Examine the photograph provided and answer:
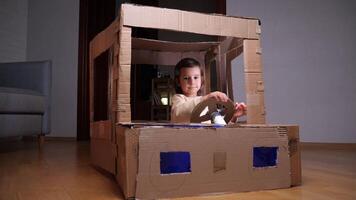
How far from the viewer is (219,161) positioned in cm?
71

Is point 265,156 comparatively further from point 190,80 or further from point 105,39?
point 105,39

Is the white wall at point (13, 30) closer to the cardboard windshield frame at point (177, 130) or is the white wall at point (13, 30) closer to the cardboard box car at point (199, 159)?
the cardboard windshield frame at point (177, 130)

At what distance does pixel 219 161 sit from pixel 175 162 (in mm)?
103

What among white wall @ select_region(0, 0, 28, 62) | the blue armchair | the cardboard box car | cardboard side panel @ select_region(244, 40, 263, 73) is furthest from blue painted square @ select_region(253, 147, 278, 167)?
white wall @ select_region(0, 0, 28, 62)

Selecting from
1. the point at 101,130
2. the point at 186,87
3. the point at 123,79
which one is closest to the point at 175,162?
the point at 123,79

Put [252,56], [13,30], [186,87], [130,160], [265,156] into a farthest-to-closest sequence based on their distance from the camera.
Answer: [13,30]
[186,87]
[252,56]
[265,156]
[130,160]

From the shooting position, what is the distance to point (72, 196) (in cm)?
69

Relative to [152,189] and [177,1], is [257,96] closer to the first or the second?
[152,189]

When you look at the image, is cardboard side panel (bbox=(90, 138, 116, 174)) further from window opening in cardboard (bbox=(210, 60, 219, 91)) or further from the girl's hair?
window opening in cardboard (bbox=(210, 60, 219, 91))

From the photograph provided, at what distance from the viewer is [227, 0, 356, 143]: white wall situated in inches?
82.2

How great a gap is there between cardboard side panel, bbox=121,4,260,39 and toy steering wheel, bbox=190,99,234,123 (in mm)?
203

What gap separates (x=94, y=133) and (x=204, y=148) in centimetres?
52

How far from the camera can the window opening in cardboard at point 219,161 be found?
27.7 inches

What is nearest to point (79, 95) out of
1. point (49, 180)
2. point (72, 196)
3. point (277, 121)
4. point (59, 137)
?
point (59, 137)
